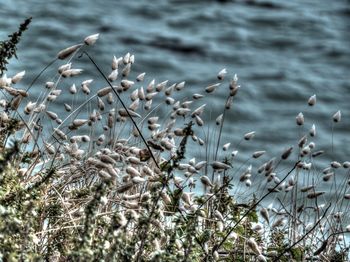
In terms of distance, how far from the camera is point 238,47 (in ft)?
47.0

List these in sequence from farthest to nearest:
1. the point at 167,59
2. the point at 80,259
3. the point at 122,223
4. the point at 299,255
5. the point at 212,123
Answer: the point at 167,59 → the point at 212,123 → the point at 299,255 → the point at 122,223 → the point at 80,259

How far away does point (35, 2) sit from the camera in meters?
15.9

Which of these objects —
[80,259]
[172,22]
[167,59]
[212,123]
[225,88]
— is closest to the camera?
[80,259]

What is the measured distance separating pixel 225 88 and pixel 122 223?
865cm

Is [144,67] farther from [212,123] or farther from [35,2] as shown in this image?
[35,2]

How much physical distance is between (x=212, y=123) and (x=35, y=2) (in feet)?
17.4

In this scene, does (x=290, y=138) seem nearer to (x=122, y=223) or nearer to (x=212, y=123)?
(x=212, y=123)

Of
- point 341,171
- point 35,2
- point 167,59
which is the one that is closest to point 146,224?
point 341,171

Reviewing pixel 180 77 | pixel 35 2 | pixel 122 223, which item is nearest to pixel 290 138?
pixel 180 77

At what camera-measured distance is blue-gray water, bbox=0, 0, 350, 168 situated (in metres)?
12.2

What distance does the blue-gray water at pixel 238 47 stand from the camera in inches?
479

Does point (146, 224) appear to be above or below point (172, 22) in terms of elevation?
above

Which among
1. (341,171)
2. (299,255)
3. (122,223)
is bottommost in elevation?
(341,171)

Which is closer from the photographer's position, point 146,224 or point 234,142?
point 146,224
